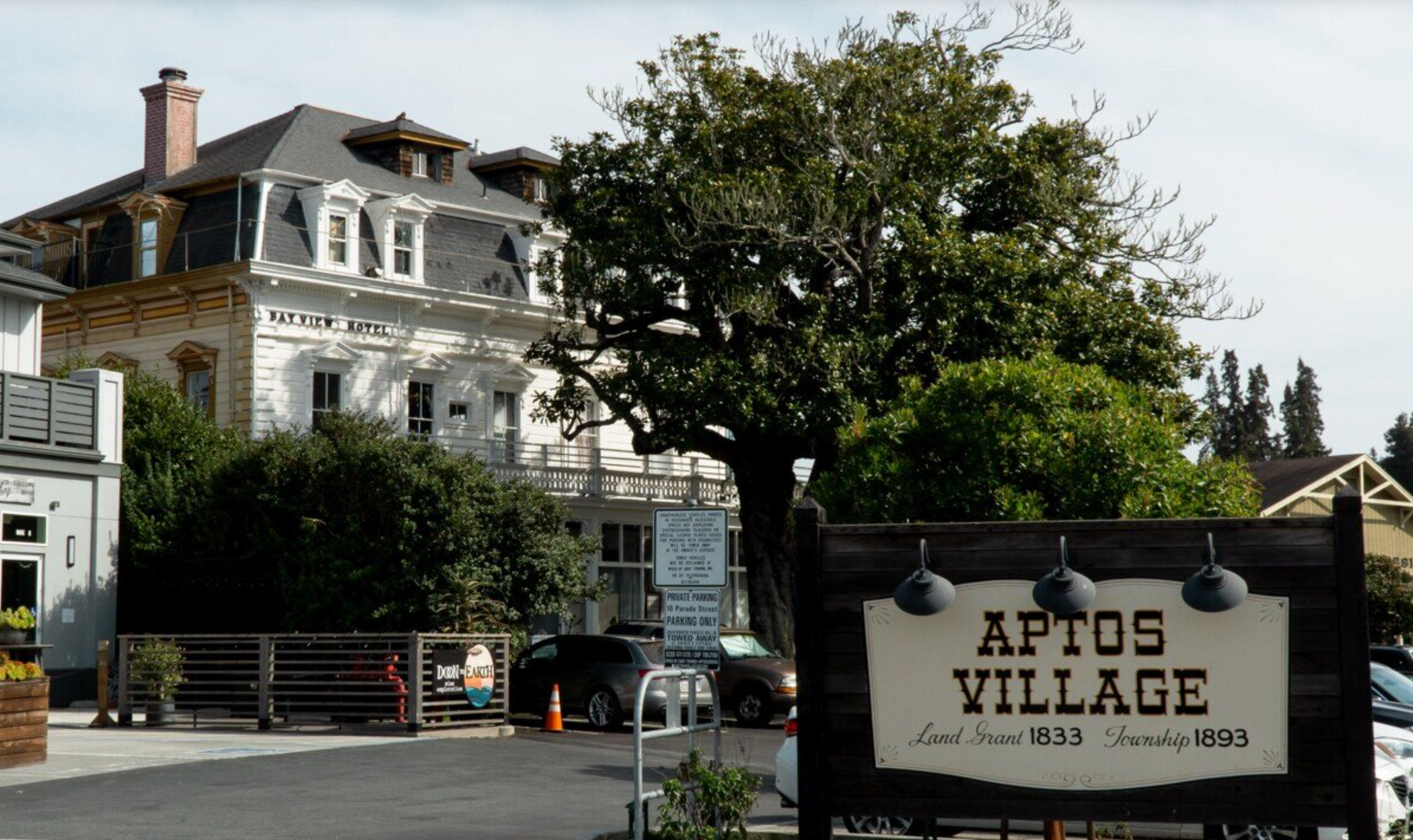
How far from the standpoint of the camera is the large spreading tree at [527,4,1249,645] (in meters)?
31.8

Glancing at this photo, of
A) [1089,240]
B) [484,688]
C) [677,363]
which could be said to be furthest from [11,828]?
[1089,240]

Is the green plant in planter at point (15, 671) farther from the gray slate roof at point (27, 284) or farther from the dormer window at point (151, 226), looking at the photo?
the dormer window at point (151, 226)

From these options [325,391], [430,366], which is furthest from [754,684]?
[430,366]

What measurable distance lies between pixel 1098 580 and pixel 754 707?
62.7ft

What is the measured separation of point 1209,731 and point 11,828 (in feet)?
31.7

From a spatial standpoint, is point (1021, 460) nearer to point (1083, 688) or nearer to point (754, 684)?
point (1083, 688)

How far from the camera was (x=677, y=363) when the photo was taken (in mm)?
32750

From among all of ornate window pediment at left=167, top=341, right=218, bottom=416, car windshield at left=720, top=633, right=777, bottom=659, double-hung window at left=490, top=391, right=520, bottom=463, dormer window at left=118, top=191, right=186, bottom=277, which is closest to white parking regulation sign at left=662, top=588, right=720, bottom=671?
car windshield at left=720, top=633, right=777, bottom=659

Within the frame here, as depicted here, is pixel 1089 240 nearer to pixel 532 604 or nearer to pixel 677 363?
pixel 677 363

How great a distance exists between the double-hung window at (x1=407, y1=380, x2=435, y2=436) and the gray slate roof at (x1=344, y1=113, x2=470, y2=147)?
658 centimetres

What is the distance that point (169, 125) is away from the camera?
4250 cm

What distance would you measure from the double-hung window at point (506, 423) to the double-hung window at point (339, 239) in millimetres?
5608

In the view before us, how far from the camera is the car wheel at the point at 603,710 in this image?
1051 inches

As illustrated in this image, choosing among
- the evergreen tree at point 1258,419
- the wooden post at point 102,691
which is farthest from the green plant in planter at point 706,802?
the evergreen tree at point 1258,419
